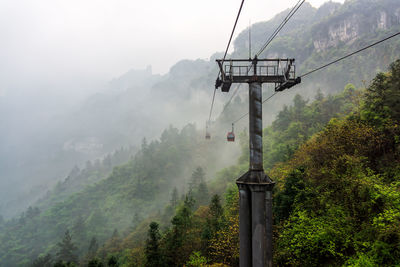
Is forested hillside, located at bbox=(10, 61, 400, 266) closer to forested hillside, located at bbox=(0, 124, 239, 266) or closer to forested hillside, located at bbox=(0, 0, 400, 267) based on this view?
forested hillside, located at bbox=(0, 0, 400, 267)

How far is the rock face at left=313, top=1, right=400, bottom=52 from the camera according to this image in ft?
459

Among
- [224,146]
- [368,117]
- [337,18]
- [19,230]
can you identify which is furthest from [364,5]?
[19,230]

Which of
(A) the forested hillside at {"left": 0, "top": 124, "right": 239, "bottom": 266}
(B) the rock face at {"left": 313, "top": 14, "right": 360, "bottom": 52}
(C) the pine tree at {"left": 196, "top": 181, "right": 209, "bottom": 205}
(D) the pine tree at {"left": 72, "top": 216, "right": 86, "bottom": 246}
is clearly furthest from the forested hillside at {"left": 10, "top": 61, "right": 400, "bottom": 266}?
(B) the rock face at {"left": 313, "top": 14, "right": 360, "bottom": 52}

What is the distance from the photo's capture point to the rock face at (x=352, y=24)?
459 feet

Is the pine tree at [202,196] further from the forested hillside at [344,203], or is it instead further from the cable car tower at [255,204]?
the cable car tower at [255,204]

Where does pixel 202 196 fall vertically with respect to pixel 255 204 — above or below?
below

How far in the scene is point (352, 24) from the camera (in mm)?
146750

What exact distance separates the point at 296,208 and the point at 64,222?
135157 mm

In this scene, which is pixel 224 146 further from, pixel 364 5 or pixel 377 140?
pixel 364 5

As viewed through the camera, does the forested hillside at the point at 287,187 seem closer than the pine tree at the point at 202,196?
Yes

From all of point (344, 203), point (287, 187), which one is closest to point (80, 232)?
point (287, 187)

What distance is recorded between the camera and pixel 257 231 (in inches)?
339

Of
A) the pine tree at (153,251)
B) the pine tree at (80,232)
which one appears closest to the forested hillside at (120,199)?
the pine tree at (80,232)

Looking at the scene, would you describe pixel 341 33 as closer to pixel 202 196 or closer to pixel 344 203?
pixel 202 196
